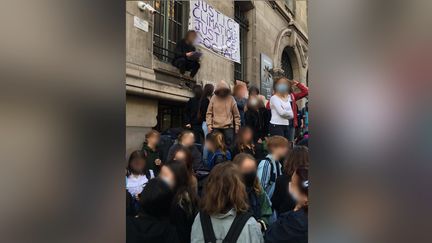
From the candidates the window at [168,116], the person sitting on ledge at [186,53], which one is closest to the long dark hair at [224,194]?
the window at [168,116]

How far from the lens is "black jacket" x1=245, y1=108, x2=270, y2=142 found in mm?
5452

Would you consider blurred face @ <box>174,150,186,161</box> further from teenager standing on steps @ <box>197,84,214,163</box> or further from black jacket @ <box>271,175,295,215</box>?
teenager standing on steps @ <box>197,84,214,163</box>

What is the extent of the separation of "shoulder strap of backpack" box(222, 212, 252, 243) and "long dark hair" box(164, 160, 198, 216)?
0.56 m

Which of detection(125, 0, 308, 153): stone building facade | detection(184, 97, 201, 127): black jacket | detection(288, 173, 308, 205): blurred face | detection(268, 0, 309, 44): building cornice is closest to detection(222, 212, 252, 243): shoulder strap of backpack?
detection(288, 173, 308, 205): blurred face

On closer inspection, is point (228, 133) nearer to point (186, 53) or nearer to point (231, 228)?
point (186, 53)

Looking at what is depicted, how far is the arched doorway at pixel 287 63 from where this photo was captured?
17094 millimetres

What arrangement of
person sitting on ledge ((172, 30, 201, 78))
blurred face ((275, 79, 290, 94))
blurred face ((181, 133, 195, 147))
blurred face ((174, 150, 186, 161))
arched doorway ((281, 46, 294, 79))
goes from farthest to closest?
arched doorway ((281, 46, 294, 79)), person sitting on ledge ((172, 30, 201, 78)), blurred face ((275, 79, 290, 94)), blurred face ((181, 133, 195, 147)), blurred face ((174, 150, 186, 161))

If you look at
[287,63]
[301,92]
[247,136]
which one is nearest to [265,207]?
[247,136]

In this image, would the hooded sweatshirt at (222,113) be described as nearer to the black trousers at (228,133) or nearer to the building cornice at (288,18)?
the black trousers at (228,133)

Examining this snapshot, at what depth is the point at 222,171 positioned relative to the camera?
2.43 meters

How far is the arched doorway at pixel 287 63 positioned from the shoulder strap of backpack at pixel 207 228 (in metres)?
15.3
